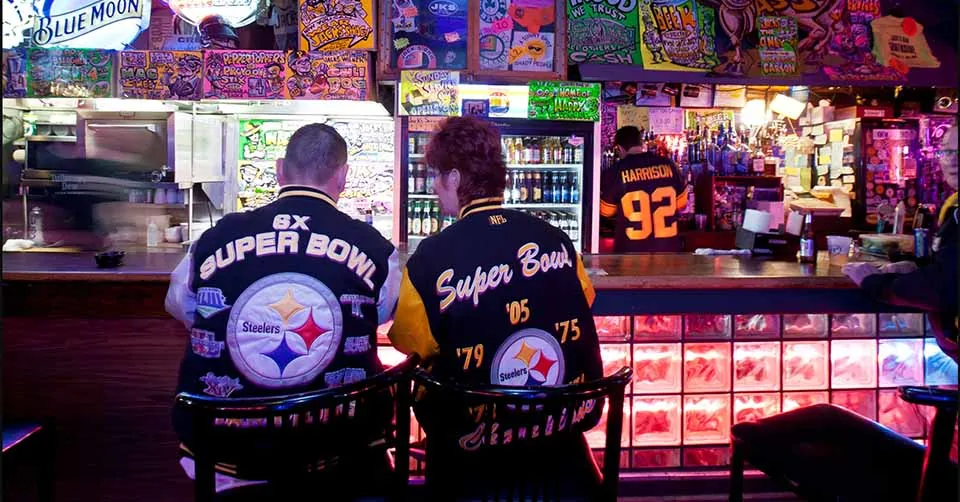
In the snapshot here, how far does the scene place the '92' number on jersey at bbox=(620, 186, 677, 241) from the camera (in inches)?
214

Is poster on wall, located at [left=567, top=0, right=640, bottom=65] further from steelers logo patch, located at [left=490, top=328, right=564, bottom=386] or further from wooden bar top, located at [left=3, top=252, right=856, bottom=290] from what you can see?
steelers logo patch, located at [left=490, top=328, right=564, bottom=386]

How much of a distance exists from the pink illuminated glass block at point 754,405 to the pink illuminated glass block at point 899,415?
518 millimetres

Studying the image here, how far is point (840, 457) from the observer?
212 centimetres

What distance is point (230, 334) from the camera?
1896 millimetres

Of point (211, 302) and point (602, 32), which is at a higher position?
point (602, 32)

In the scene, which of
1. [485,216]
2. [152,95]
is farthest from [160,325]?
[152,95]

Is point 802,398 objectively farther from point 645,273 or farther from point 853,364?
point 645,273

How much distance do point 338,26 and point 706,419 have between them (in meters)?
3.42

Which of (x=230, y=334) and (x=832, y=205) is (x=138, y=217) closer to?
(x=230, y=334)

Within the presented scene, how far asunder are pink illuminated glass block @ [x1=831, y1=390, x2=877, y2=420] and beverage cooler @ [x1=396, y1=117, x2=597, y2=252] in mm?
2310

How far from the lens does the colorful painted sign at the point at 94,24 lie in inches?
190

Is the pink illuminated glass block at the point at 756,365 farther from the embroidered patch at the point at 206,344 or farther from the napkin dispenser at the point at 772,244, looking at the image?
the embroidered patch at the point at 206,344

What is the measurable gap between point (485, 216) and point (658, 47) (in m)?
3.68

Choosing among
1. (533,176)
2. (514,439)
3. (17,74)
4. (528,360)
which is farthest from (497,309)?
(17,74)
